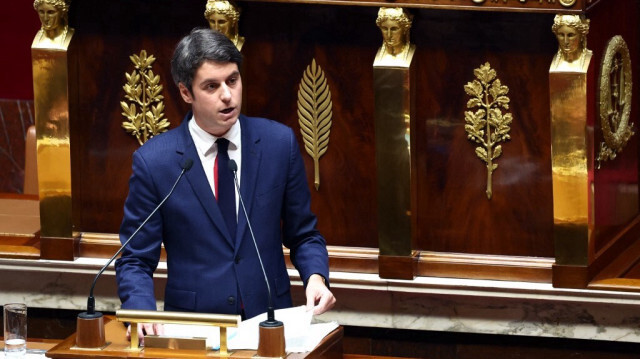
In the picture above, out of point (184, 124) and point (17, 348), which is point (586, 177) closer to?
point (184, 124)

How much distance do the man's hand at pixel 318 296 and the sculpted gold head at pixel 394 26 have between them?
4.08 ft

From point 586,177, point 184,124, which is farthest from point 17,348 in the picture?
point 586,177

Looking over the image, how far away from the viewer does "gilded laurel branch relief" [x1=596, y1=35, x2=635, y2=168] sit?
467 cm

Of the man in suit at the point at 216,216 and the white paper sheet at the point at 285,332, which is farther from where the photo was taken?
the man in suit at the point at 216,216

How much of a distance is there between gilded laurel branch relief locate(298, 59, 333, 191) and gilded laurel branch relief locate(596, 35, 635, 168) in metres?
0.85

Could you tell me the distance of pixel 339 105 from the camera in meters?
4.77

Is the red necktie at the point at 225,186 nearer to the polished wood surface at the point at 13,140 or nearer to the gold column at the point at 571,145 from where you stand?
the gold column at the point at 571,145

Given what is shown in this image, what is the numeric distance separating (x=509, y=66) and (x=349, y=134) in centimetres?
56

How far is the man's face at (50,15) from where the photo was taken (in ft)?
15.8

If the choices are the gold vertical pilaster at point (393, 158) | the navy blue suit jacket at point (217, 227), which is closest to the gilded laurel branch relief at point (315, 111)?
the gold vertical pilaster at point (393, 158)

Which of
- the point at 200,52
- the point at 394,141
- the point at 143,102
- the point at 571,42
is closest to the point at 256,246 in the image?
the point at 200,52

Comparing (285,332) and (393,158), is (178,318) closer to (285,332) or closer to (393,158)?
(285,332)

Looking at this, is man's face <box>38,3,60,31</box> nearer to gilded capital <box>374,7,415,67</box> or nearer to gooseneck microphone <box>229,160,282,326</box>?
gilded capital <box>374,7,415,67</box>

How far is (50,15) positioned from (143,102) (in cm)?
41
